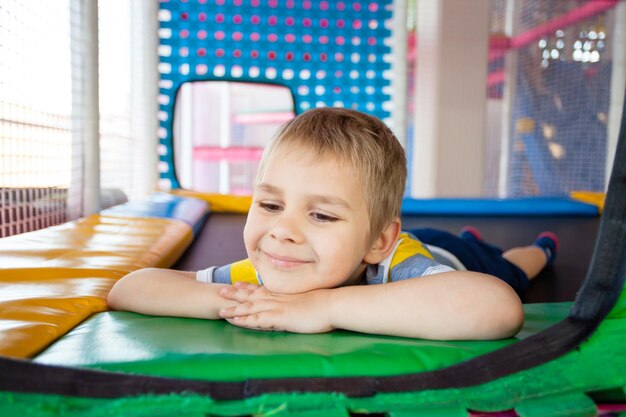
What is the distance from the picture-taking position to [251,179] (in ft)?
14.6

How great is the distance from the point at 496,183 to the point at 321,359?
381 cm

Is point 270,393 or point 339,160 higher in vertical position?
point 339,160

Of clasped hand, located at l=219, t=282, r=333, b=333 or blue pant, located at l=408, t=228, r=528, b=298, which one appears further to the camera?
blue pant, located at l=408, t=228, r=528, b=298


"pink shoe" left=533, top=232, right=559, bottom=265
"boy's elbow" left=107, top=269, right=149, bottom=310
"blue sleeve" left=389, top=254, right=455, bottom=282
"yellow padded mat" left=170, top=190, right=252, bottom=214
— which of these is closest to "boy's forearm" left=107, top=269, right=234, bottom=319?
"boy's elbow" left=107, top=269, right=149, bottom=310

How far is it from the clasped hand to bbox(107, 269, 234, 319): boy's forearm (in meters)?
0.03

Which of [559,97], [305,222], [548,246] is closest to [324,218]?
[305,222]

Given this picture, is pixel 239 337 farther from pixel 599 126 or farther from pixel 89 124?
pixel 599 126

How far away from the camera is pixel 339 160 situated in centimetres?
70

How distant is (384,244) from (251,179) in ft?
12.2

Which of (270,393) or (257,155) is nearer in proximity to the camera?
(270,393)

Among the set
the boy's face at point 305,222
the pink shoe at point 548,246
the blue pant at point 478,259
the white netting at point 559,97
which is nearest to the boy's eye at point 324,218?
the boy's face at point 305,222

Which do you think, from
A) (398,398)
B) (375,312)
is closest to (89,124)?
(375,312)

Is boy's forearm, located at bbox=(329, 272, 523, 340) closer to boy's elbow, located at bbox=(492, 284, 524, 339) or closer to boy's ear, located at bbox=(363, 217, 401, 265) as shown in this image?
boy's elbow, located at bbox=(492, 284, 524, 339)

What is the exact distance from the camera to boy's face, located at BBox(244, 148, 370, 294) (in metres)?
0.68
